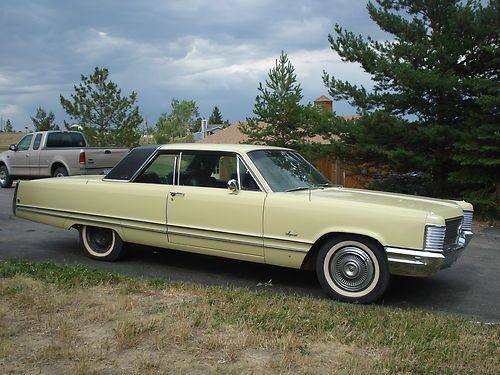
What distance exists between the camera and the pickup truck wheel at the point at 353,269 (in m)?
5.36

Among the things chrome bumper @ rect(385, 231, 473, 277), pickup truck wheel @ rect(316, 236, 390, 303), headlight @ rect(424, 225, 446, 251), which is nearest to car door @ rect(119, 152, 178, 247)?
pickup truck wheel @ rect(316, 236, 390, 303)

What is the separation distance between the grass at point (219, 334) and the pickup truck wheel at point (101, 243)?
1.39m

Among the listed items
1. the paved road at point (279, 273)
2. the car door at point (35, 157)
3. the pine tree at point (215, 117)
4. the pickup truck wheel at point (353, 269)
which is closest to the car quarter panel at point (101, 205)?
the paved road at point (279, 273)

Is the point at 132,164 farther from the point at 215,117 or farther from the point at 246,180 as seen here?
the point at 215,117

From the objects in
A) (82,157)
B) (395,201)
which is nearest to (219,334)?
(395,201)

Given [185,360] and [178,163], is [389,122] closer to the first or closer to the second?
[178,163]

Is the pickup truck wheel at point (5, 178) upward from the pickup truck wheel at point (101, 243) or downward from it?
upward

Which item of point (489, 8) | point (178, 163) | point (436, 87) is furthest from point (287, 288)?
point (489, 8)

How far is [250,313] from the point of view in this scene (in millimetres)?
4812

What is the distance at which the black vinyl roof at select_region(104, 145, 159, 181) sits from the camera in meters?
6.95

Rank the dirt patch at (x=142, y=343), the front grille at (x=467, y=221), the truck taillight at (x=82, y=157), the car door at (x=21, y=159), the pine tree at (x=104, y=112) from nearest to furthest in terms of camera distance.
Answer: the dirt patch at (x=142, y=343), the front grille at (x=467, y=221), the truck taillight at (x=82, y=157), the car door at (x=21, y=159), the pine tree at (x=104, y=112)

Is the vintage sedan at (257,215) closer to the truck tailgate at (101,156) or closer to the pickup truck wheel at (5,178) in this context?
the truck tailgate at (101,156)

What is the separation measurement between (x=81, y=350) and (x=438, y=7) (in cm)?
1227

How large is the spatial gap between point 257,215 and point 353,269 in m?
1.12
